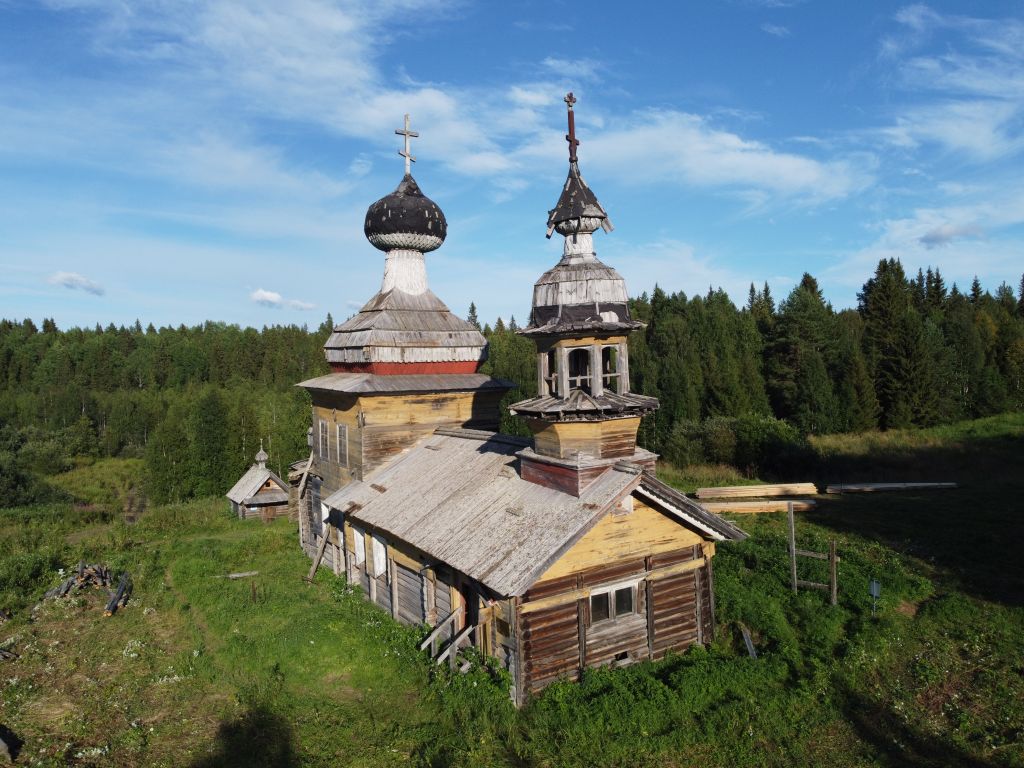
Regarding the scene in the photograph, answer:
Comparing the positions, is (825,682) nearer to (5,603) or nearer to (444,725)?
(444,725)

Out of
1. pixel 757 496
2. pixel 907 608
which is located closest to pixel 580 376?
pixel 907 608

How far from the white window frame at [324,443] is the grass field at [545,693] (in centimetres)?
373

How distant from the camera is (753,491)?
2819 centimetres

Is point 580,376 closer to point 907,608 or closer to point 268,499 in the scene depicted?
point 907,608

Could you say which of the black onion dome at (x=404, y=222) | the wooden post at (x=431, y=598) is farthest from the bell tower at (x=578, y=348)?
the black onion dome at (x=404, y=222)

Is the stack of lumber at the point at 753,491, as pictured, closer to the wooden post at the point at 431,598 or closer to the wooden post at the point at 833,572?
the wooden post at the point at 833,572

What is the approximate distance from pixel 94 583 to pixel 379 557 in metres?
9.35

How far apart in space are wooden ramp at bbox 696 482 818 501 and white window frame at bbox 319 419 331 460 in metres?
15.5

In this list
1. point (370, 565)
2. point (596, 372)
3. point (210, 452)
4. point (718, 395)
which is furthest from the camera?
point (210, 452)

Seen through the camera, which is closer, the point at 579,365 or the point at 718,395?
the point at 579,365

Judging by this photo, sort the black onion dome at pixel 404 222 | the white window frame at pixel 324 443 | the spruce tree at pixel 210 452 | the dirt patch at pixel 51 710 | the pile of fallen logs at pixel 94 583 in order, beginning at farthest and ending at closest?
the spruce tree at pixel 210 452
the black onion dome at pixel 404 222
the white window frame at pixel 324 443
the pile of fallen logs at pixel 94 583
the dirt patch at pixel 51 710

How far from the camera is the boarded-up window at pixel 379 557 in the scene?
16.6m

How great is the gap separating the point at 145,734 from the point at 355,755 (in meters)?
3.81

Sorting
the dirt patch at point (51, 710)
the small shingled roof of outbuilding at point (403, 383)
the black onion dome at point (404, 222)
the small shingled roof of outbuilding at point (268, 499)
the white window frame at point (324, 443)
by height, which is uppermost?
the black onion dome at point (404, 222)
